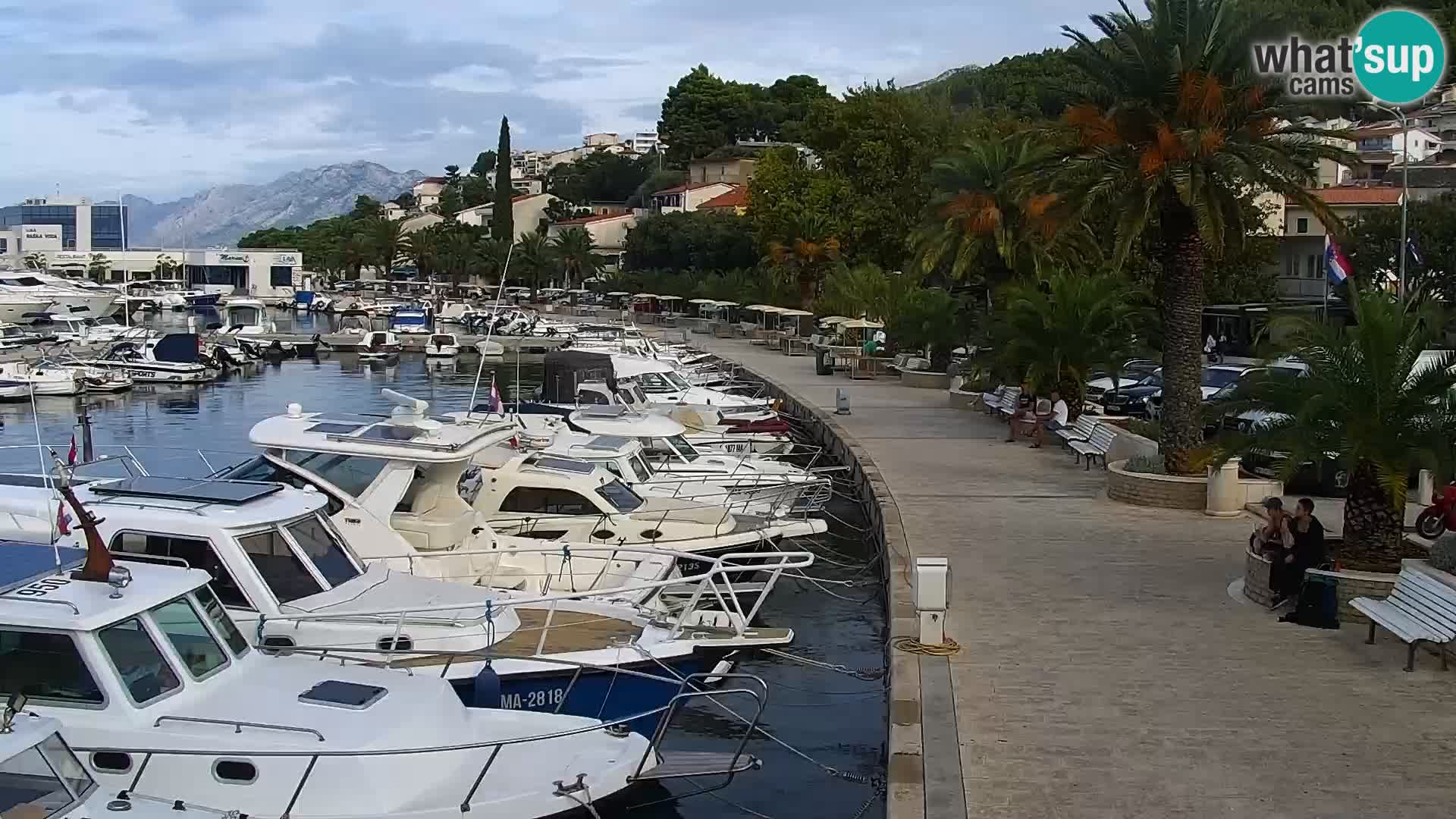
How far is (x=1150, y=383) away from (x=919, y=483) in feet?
52.2

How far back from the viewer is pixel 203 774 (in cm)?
997

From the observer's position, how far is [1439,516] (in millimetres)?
16438

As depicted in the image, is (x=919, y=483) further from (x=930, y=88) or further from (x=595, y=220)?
(x=595, y=220)

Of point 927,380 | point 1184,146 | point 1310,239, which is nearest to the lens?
point 1184,146

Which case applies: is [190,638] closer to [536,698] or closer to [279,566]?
[279,566]

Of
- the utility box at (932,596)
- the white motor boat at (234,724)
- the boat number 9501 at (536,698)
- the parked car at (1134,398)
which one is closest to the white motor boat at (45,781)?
the white motor boat at (234,724)

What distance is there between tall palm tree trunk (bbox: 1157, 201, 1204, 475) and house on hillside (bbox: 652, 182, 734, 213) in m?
96.0

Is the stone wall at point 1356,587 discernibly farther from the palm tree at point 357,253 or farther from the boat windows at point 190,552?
the palm tree at point 357,253

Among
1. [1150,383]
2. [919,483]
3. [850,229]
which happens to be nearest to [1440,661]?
[919,483]

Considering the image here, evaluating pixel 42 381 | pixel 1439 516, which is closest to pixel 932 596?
pixel 1439 516

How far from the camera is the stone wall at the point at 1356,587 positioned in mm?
14875

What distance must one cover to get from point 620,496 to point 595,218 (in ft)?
399

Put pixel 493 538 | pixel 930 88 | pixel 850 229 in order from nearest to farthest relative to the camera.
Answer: pixel 493 538 → pixel 850 229 → pixel 930 88

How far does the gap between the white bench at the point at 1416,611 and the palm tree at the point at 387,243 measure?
5695 inches
